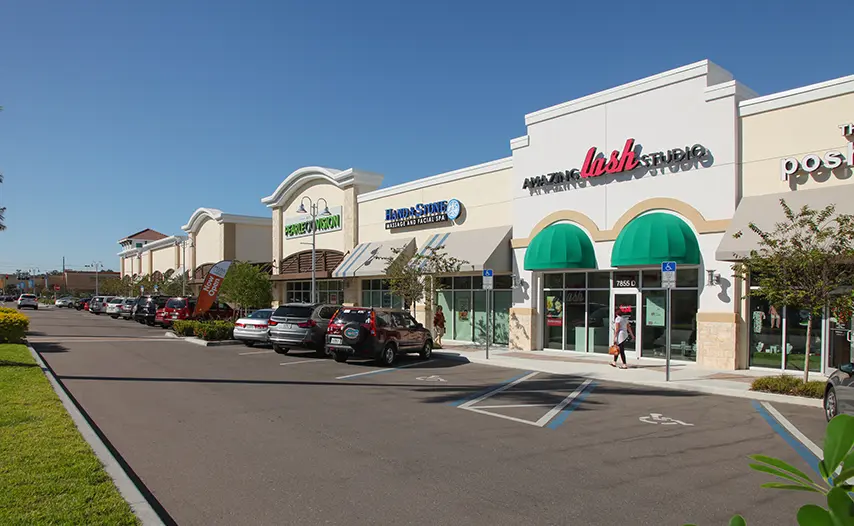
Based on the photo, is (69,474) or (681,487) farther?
(681,487)

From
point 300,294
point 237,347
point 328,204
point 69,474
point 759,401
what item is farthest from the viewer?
point 300,294

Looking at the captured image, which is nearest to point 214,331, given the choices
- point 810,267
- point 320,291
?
point 320,291

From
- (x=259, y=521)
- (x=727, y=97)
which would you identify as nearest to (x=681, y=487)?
(x=259, y=521)

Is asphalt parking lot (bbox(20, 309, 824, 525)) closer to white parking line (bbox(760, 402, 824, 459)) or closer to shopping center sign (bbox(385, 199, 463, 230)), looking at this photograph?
white parking line (bbox(760, 402, 824, 459))

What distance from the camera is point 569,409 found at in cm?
1126

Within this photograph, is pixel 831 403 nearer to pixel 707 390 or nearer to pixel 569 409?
pixel 707 390

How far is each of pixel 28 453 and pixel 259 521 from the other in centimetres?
304

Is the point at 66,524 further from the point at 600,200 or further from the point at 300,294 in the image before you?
the point at 300,294

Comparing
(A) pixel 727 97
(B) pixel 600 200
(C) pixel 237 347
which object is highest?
(A) pixel 727 97

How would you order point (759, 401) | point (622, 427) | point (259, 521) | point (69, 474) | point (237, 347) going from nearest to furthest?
1. point (259, 521)
2. point (69, 474)
3. point (622, 427)
4. point (759, 401)
5. point (237, 347)

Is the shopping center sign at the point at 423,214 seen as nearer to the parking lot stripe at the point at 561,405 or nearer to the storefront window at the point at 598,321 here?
the storefront window at the point at 598,321

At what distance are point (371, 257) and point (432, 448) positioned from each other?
20642 mm

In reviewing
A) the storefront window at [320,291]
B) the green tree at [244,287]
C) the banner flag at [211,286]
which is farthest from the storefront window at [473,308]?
the green tree at [244,287]

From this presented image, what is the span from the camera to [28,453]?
21.7ft
